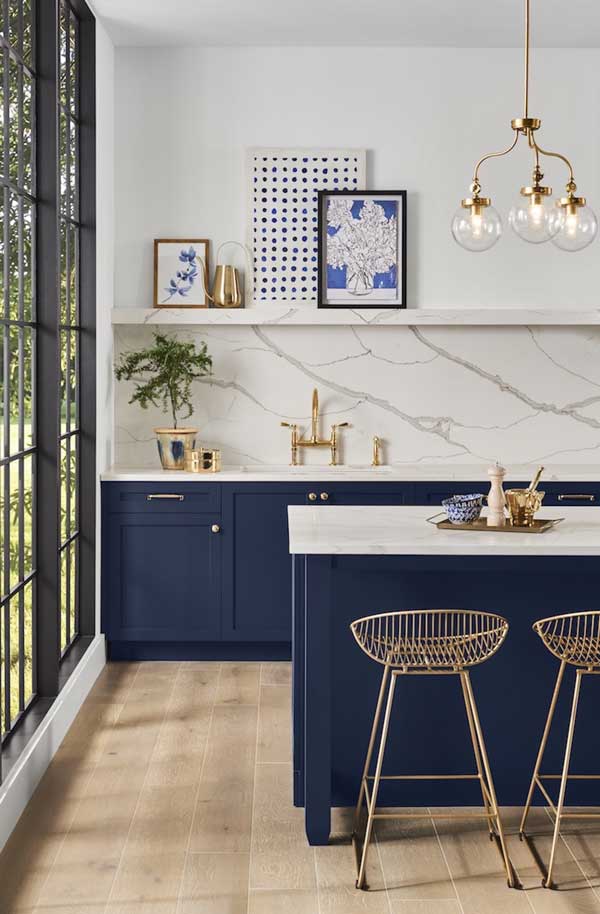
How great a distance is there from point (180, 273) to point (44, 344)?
1.59m

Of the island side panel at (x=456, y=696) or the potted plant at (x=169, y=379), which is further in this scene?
the potted plant at (x=169, y=379)

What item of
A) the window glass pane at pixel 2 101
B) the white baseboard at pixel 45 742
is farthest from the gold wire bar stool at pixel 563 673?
the window glass pane at pixel 2 101

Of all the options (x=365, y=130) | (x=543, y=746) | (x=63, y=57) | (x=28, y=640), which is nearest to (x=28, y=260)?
(x=63, y=57)

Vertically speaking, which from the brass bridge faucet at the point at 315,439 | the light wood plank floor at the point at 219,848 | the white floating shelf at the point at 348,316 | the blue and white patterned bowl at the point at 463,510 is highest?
the white floating shelf at the point at 348,316

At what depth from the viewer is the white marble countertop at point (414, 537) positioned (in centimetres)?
295

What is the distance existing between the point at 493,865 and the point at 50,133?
2.99 m

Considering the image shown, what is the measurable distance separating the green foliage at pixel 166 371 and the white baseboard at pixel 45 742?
4.21 feet

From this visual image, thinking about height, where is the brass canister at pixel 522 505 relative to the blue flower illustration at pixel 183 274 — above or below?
below

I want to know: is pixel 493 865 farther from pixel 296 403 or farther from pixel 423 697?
pixel 296 403

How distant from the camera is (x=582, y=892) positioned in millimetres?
2762

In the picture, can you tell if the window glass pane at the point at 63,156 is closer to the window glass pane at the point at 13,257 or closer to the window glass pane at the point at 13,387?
the window glass pane at the point at 13,257

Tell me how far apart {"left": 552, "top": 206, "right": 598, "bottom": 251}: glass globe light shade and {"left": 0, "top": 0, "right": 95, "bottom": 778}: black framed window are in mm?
1759

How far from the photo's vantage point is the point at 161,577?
490 cm

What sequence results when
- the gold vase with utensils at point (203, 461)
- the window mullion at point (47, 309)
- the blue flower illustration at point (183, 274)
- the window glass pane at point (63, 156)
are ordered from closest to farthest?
1. the window mullion at point (47, 309)
2. the window glass pane at point (63, 156)
3. the gold vase with utensils at point (203, 461)
4. the blue flower illustration at point (183, 274)
